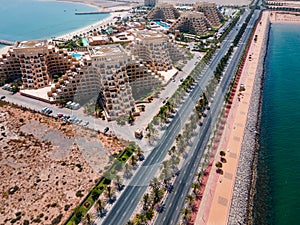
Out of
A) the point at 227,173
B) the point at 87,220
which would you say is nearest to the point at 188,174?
the point at 227,173

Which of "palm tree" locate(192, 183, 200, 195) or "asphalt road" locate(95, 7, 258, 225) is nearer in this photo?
"asphalt road" locate(95, 7, 258, 225)

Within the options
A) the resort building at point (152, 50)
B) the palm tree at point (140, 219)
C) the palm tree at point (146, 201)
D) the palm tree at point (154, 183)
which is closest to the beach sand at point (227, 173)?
the palm tree at point (154, 183)

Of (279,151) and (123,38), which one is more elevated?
(123,38)

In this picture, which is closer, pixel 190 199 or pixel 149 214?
pixel 149 214

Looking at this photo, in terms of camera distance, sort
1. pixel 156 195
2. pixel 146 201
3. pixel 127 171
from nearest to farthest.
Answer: pixel 146 201 < pixel 156 195 < pixel 127 171

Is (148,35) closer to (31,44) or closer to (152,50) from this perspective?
(152,50)

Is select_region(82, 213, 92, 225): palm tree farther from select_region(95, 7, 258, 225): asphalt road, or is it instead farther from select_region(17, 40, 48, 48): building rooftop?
select_region(17, 40, 48, 48): building rooftop

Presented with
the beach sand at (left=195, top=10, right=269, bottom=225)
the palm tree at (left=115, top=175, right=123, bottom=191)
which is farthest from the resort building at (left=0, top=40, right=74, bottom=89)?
the beach sand at (left=195, top=10, right=269, bottom=225)
